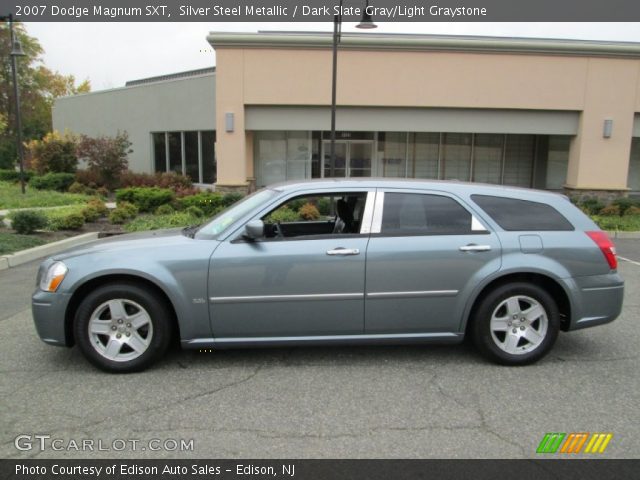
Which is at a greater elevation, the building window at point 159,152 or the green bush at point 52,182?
the building window at point 159,152

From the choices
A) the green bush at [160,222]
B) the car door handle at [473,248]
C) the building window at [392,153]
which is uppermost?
the building window at [392,153]

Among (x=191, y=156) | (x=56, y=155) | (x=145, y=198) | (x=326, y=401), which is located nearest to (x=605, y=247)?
(x=326, y=401)

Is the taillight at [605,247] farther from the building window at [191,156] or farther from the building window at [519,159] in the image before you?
the building window at [191,156]

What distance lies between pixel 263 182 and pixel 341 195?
16.1m

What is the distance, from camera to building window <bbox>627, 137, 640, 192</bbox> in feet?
68.4

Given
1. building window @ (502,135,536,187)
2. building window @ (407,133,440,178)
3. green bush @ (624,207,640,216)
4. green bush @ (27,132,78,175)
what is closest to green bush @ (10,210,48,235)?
green bush @ (27,132,78,175)

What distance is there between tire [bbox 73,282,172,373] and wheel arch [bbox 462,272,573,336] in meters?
2.57

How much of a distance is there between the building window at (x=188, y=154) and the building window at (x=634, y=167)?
16.8m

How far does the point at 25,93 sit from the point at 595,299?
182ft

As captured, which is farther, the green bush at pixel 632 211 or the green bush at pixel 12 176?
the green bush at pixel 12 176

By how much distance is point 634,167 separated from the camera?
68.6ft

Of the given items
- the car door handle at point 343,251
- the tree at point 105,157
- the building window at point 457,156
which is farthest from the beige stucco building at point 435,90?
the car door handle at point 343,251
